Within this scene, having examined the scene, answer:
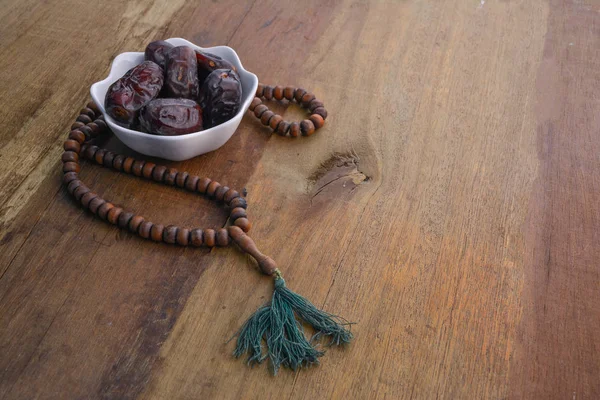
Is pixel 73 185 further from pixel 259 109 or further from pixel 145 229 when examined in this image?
pixel 259 109

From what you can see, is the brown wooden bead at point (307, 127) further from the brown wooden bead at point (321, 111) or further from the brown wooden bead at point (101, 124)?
the brown wooden bead at point (101, 124)

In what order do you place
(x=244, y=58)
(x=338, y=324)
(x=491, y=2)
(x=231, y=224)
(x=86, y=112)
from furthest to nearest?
(x=491, y=2) → (x=244, y=58) → (x=86, y=112) → (x=231, y=224) → (x=338, y=324)

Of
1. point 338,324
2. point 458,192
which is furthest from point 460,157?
point 338,324

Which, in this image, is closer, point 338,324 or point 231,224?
point 338,324

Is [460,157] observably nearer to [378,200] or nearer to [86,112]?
[378,200]

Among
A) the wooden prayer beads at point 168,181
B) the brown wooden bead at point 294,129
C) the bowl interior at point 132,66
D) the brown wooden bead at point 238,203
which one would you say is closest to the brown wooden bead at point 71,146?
the wooden prayer beads at point 168,181

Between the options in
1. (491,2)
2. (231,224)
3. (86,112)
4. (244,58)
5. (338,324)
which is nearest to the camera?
(338,324)

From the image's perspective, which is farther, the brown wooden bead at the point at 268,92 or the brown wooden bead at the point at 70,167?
the brown wooden bead at the point at 268,92
